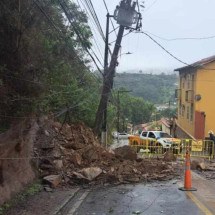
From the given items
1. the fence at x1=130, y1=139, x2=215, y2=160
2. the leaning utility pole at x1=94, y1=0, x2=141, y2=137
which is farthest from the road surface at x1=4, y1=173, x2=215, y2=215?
the fence at x1=130, y1=139, x2=215, y2=160

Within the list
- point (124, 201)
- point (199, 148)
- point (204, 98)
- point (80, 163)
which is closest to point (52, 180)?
point (124, 201)

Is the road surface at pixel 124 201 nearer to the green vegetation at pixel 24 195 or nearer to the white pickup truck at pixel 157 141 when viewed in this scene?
the green vegetation at pixel 24 195

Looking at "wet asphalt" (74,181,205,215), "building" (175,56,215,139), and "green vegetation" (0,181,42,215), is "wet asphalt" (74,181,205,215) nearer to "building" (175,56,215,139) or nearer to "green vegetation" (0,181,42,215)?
"green vegetation" (0,181,42,215)

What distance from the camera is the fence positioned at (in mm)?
27531

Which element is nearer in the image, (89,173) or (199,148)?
(89,173)

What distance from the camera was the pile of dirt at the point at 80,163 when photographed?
13602 mm

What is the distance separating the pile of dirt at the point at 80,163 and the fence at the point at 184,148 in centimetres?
969

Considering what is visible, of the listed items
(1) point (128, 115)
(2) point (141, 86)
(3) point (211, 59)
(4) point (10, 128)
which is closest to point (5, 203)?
(4) point (10, 128)

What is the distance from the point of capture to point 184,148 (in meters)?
28.2

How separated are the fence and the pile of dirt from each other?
9688 millimetres

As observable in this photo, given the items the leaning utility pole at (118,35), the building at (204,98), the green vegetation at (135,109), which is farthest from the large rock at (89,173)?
the green vegetation at (135,109)

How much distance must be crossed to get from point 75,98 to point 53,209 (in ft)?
37.0

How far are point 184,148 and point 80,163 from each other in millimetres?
14124

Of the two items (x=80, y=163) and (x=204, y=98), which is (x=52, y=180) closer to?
(x=80, y=163)
